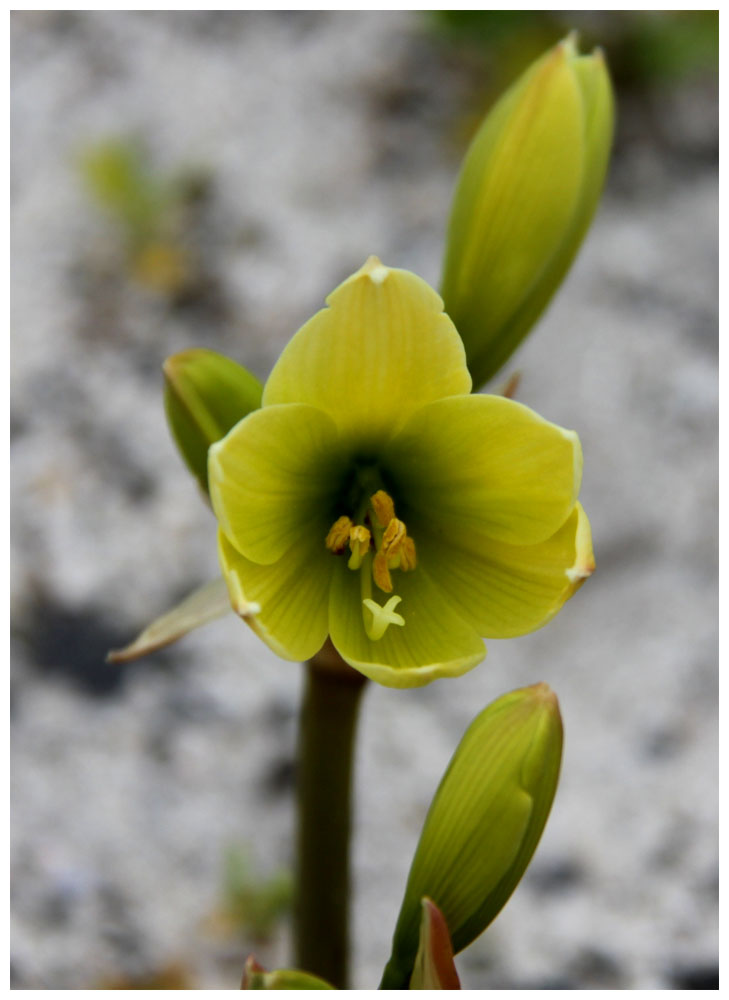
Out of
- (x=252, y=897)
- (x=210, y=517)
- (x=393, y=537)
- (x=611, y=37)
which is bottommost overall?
(x=252, y=897)

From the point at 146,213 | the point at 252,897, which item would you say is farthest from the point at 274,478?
the point at 146,213

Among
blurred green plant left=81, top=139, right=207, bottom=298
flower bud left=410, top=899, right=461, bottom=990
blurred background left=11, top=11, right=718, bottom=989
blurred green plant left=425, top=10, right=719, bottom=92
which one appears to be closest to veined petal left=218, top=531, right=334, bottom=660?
flower bud left=410, top=899, right=461, bottom=990

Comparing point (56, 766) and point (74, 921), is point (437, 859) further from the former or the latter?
point (56, 766)

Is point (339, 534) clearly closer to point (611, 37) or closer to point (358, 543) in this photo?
point (358, 543)

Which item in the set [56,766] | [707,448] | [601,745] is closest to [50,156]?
[56,766]

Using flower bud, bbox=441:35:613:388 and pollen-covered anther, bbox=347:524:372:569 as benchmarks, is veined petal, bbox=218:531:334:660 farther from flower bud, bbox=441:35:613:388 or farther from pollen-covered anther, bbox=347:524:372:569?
flower bud, bbox=441:35:613:388

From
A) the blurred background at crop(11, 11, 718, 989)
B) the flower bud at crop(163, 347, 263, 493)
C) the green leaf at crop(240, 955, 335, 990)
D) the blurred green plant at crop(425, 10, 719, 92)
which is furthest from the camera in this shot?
the blurred green plant at crop(425, 10, 719, 92)
